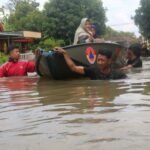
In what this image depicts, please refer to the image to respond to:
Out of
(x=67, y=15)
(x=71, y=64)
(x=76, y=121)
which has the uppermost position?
(x=67, y=15)

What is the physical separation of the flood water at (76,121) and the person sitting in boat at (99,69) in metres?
2.36

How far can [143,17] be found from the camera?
46.5m

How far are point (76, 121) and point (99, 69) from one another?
4738mm

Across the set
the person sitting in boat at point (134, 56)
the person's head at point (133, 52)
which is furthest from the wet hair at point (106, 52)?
the person's head at point (133, 52)

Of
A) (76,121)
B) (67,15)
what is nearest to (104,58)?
(76,121)

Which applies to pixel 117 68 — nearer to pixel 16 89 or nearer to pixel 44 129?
pixel 16 89

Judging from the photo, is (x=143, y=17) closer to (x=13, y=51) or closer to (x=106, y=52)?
(x=106, y=52)

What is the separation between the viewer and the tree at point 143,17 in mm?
46125

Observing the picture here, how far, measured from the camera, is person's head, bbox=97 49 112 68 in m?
8.55

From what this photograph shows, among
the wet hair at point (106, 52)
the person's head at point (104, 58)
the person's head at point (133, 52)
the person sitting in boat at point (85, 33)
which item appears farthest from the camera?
the person's head at point (133, 52)

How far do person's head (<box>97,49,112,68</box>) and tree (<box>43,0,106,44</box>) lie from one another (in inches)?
1506

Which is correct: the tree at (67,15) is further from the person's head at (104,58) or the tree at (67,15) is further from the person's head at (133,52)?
the person's head at (104,58)

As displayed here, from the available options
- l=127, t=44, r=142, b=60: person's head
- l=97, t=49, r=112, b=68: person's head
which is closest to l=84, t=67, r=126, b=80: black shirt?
l=97, t=49, r=112, b=68: person's head

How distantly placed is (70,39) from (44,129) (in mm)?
45106
